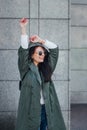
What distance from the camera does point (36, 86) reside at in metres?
5.55

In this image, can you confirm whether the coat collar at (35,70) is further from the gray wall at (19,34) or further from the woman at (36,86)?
the gray wall at (19,34)

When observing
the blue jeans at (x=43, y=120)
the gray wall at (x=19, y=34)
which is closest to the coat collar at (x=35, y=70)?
the blue jeans at (x=43, y=120)

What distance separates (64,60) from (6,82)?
1170mm

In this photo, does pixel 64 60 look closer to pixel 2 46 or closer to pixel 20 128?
pixel 2 46

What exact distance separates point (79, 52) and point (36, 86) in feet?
17.9

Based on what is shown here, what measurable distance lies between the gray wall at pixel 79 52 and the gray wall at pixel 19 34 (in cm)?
364

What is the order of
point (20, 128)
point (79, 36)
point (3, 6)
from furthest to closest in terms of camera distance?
point (79, 36) → point (3, 6) → point (20, 128)

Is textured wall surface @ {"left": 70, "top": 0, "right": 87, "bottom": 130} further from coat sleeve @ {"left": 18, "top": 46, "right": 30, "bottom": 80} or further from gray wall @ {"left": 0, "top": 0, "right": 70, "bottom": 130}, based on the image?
coat sleeve @ {"left": 18, "top": 46, "right": 30, "bottom": 80}

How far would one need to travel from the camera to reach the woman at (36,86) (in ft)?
18.1

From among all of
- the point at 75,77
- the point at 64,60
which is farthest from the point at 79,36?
the point at 64,60

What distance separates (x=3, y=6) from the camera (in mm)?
7035

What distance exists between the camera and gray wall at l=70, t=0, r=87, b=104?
10766 millimetres

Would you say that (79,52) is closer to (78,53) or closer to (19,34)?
(78,53)

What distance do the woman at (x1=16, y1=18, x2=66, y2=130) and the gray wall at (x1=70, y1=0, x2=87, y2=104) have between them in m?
5.05
